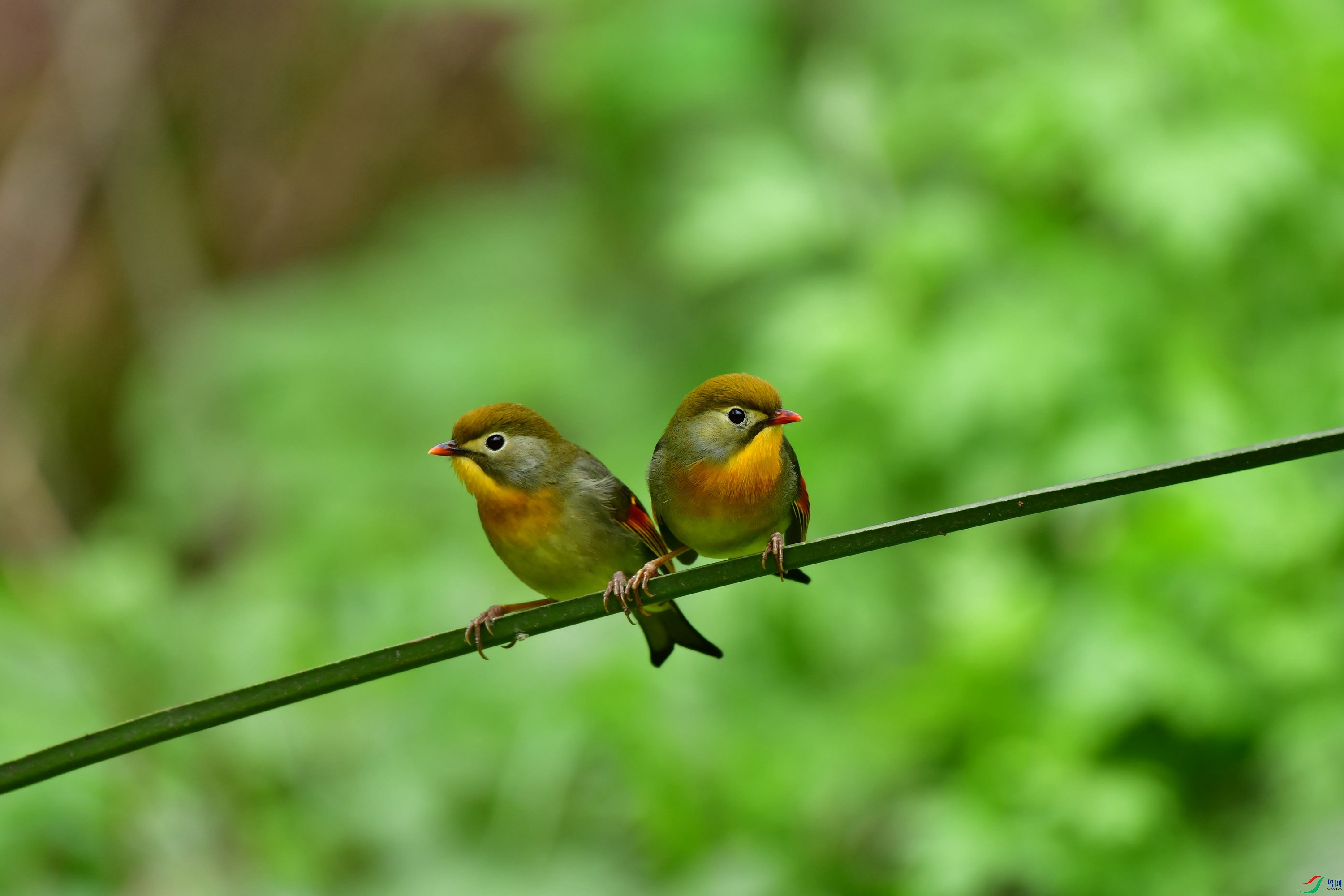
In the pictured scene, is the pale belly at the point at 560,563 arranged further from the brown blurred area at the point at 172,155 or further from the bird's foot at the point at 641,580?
the brown blurred area at the point at 172,155

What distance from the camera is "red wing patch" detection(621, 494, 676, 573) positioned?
2865mm

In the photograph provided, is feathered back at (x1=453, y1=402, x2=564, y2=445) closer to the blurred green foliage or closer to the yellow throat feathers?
the yellow throat feathers

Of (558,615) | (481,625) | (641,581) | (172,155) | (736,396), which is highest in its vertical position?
(172,155)

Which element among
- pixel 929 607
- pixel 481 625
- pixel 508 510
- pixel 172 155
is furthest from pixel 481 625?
pixel 172 155

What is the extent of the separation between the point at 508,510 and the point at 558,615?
111 centimetres

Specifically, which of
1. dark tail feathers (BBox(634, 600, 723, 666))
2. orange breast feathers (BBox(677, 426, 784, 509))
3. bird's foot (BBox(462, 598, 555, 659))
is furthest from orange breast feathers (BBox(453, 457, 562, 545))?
orange breast feathers (BBox(677, 426, 784, 509))

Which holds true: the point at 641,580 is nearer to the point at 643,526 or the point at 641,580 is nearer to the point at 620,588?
the point at 620,588

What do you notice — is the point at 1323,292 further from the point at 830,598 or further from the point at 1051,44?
the point at 830,598

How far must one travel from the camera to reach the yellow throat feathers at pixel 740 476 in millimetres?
2381

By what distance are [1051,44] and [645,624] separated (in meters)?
3.16

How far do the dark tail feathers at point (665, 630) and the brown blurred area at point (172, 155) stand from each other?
4993 millimetres

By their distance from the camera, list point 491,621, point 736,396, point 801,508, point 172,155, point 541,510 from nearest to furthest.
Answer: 1. point 491,621
2. point 736,396
3. point 801,508
4. point 541,510
5. point 172,155

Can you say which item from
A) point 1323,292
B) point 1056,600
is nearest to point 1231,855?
point 1056,600

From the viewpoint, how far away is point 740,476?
238cm
